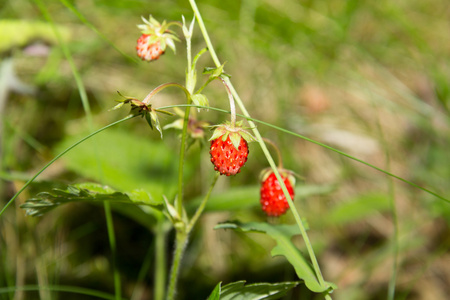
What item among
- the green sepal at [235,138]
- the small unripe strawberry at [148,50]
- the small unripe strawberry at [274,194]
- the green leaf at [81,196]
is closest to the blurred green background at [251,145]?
the green leaf at [81,196]

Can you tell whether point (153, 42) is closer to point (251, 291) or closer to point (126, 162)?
point (251, 291)

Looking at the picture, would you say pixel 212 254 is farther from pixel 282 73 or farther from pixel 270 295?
pixel 282 73

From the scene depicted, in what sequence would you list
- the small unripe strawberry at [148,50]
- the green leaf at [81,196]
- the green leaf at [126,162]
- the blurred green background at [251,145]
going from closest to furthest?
the green leaf at [81,196] < the small unripe strawberry at [148,50] < the green leaf at [126,162] < the blurred green background at [251,145]

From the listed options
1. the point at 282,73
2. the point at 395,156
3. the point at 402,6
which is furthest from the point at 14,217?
the point at 402,6

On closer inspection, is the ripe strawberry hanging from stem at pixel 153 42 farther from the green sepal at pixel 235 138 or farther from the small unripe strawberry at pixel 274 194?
the small unripe strawberry at pixel 274 194

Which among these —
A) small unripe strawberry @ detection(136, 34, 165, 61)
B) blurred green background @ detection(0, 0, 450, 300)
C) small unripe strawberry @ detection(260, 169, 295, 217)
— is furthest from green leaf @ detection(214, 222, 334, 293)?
small unripe strawberry @ detection(136, 34, 165, 61)

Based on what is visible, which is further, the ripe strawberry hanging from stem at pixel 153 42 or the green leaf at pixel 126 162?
the green leaf at pixel 126 162

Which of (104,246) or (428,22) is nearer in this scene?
(104,246)

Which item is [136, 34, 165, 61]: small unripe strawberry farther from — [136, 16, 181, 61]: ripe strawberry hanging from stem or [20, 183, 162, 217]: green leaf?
[20, 183, 162, 217]: green leaf
